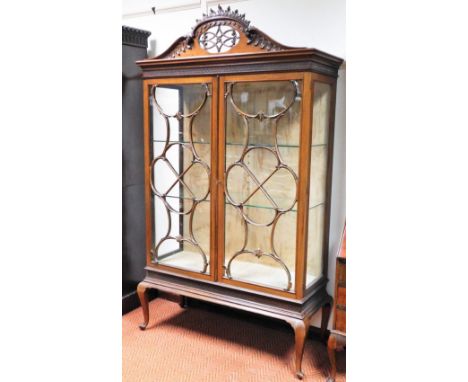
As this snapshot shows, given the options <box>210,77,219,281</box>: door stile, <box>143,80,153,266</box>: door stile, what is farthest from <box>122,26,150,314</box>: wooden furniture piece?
<box>210,77,219,281</box>: door stile

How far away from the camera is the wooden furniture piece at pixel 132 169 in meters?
1.96

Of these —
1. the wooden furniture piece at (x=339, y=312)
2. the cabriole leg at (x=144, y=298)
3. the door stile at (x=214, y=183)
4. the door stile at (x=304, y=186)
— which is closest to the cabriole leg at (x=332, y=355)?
the wooden furniture piece at (x=339, y=312)

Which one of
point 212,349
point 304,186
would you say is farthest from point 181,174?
point 212,349

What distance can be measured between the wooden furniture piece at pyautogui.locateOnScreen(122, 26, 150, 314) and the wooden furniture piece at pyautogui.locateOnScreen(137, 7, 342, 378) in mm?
170

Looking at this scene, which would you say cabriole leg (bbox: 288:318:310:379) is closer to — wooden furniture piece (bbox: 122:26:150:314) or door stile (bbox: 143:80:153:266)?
door stile (bbox: 143:80:153:266)

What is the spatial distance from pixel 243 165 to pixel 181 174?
0.29m

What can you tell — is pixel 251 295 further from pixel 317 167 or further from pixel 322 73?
pixel 322 73

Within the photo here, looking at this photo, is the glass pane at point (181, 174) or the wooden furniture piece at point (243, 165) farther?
the glass pane at point (181, 174)

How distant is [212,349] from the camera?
1785 millimetres

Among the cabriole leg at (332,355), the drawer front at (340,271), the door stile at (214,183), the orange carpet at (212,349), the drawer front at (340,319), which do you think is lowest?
the orange carpet at (212,349)

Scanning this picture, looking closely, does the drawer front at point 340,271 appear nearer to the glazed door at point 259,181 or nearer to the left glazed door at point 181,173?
the glazed door at point 259,181
